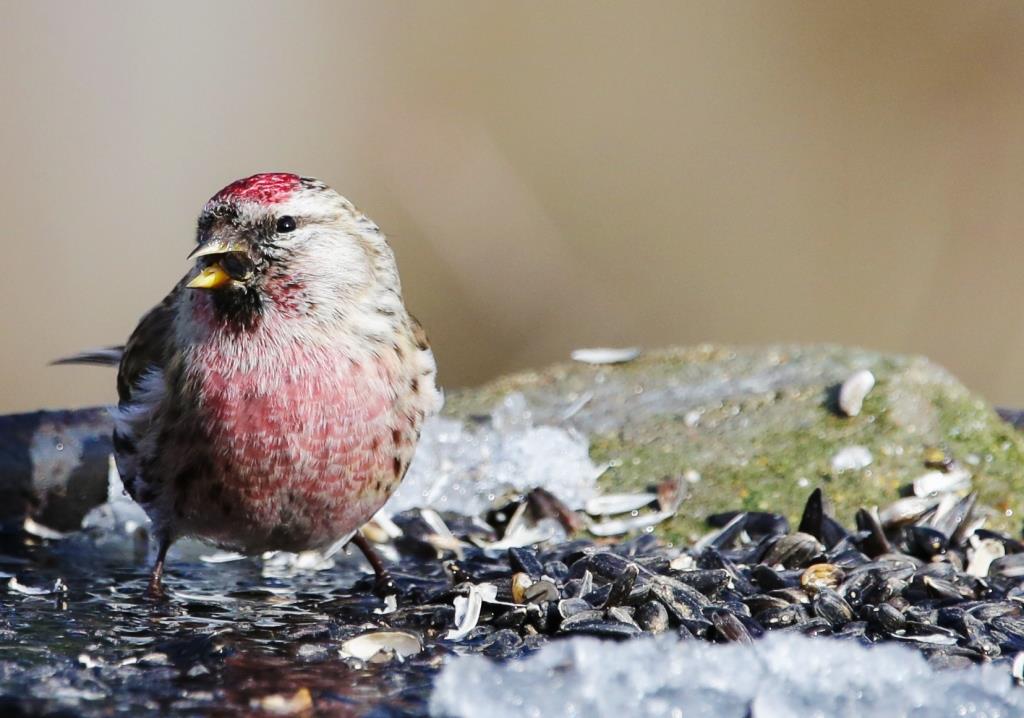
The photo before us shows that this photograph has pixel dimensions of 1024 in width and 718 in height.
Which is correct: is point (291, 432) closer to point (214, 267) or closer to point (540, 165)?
point (214, 267)

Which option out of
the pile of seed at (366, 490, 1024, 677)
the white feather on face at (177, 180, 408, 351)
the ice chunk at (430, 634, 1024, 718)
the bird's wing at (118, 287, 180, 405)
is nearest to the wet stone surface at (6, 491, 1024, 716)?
the pile of seed at (366, 490, 1024, 677)

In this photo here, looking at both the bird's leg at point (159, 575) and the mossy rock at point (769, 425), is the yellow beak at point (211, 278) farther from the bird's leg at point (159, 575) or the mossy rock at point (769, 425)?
the mossy rock at point (769, 425)

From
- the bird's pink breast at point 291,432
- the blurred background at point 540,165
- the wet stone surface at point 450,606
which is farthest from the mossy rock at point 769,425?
the blurred background at point 540,165

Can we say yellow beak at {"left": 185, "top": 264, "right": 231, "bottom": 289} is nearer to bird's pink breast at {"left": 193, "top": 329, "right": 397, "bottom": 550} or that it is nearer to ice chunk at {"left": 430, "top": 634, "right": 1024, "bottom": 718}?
bird's pink breast at {"left": 193, "top": 329, "right": 397, "bottom": 550}

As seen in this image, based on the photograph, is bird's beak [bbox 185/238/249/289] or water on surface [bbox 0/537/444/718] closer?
water on surface [bbox 0/537/444/718]

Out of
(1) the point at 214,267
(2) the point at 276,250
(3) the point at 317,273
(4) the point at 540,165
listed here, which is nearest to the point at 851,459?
(3) the point at 317,273

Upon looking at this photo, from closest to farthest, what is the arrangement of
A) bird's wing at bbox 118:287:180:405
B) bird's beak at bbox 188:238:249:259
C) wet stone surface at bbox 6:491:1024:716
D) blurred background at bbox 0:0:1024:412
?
wet stone surface at bbox 6:491:1024:716, bird's beak at bbox 188:238:249:259, bird's wing at bbox 118:287:180:405, blurred background at bbox 0:0:1024:412

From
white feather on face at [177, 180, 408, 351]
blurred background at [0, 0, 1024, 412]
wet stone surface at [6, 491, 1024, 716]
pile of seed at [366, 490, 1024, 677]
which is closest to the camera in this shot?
wet stone surface at [6, 491, 1024, 716]
